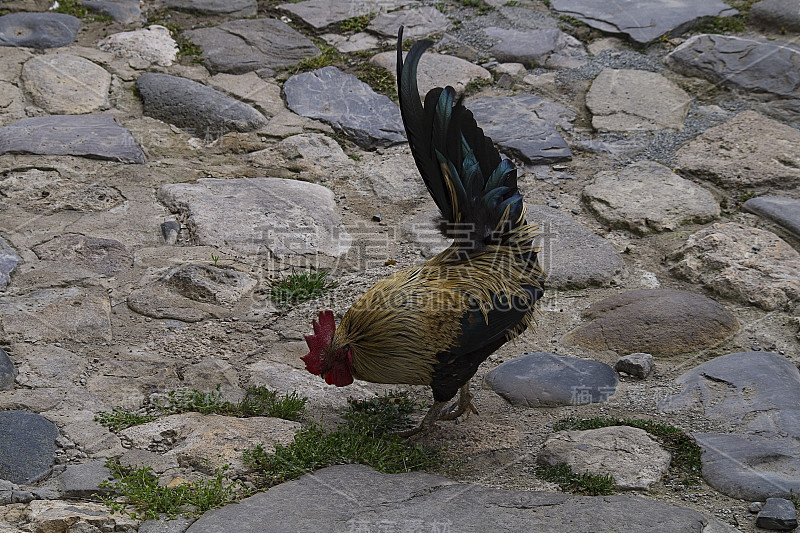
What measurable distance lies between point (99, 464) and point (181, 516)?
1.57 ft

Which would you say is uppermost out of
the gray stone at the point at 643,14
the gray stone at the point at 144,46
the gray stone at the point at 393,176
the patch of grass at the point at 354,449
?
the gray stone at the point at 643,14

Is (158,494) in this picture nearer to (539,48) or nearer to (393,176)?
(393,176)

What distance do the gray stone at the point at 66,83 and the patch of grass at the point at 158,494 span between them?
12.3 feet

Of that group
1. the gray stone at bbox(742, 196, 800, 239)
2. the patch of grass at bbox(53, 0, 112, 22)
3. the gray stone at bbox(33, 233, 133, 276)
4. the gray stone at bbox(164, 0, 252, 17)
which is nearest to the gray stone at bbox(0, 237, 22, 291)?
the gray stone at bbox(33, 233, 133, 276)

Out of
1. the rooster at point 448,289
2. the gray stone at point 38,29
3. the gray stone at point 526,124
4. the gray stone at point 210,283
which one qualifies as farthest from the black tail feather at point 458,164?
the gray stone at point 38,29

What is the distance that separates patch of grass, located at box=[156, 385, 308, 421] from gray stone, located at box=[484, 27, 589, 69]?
438 cm

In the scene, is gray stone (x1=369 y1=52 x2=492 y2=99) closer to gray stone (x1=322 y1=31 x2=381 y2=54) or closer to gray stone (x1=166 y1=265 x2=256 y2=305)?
gray stone (x1=322 y1=31 x2=381 y2=54)

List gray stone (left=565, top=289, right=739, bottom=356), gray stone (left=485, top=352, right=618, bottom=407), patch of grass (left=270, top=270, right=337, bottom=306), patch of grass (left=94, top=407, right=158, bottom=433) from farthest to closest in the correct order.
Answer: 1. patch of grass (left=270, top=270, right=337, bottom=306)
2. gray stone (left=565, top=289, right=739, bottom=356)
3. gray stone (left=485, top=352, right=618, bottom=407)
4. patch of grass (left=94, top=407, right=158, bottom=433)

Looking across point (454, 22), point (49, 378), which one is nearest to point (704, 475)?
point (49, 378)

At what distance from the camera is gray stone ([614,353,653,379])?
13.6 feet

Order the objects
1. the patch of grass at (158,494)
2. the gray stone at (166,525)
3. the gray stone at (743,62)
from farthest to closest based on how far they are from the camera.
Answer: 1. the gray stone at (743,62)
2. the patch of grass at (158,494)
3. the gray stone at (166,525)

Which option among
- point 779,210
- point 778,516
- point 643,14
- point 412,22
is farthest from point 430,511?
point 643,14

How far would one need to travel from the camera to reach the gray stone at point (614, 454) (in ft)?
11.2

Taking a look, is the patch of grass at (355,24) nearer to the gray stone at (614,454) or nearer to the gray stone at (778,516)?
the gray stone at (614,454)
